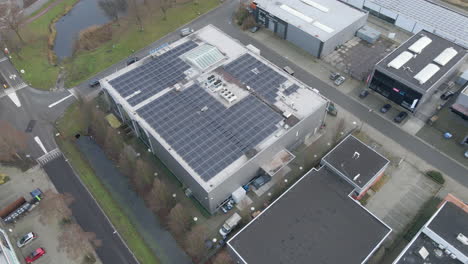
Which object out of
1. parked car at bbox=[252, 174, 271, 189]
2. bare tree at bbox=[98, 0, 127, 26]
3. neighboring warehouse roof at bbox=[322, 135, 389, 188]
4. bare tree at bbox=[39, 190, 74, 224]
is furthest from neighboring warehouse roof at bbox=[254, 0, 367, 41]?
bare tree at bbox=[39, 190, 74, 224]

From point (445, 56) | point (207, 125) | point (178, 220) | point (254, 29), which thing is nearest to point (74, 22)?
point (254, 29)

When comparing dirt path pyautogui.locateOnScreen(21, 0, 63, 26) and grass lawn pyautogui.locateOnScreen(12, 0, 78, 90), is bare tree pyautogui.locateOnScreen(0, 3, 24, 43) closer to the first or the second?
grass lawn pyautogui.locateOnScreen(12, 0, 78, 90)

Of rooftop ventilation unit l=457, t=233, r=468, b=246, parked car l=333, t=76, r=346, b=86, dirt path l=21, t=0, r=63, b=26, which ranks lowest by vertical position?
rooftop ventilation unit l=457, t=233, r=468, b=246

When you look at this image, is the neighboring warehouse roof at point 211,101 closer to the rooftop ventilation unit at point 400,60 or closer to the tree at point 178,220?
the tree at point 178,220

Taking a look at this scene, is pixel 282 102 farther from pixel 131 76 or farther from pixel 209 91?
pixel 131 76

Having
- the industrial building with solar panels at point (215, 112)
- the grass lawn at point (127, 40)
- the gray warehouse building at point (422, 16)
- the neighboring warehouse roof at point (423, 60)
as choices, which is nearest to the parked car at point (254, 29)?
the grass lawn at point (127, 40)

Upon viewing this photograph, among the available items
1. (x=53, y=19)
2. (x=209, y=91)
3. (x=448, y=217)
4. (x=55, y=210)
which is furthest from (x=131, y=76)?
(x=448, y=217)
